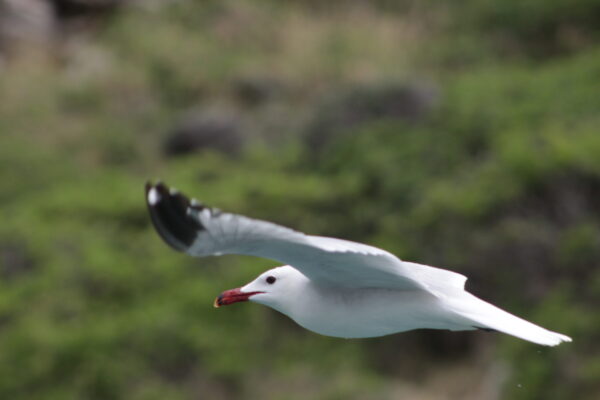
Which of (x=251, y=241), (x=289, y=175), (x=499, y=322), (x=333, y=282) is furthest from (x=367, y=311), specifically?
(x=289, y=175)

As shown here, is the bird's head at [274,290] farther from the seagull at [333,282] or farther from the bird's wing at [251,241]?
the bird's wing at [251,241]

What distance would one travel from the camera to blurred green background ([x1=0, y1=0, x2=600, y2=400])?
389 inches

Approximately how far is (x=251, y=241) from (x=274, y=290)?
78cm

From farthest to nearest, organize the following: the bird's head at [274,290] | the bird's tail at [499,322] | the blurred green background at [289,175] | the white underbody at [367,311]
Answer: the blurred green background at [289,175], the bird's head at [274,290], the white underbody at [367,311], the bird's tail at [499,322]

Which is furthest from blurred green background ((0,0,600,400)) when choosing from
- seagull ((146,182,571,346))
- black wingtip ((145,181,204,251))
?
black wingtip ((145,181,204,251))

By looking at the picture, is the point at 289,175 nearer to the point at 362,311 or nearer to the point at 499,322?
the point at 362,311

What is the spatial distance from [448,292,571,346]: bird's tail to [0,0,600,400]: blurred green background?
5.72 m

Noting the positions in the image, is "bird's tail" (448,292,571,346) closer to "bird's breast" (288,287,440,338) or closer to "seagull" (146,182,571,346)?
"seagull" (146,182,571,346)

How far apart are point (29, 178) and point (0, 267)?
2899 mm

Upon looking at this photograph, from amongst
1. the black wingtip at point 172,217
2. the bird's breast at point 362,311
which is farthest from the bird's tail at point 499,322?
the black wingtip at point 172,217

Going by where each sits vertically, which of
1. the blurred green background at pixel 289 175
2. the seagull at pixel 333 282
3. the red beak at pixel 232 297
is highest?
the seagull at pixel 333 282

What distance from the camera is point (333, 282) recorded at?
396 cm

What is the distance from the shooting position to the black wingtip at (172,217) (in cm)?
335

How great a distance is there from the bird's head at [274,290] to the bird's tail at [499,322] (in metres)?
0.61
